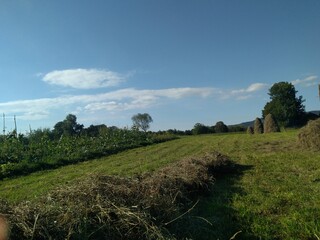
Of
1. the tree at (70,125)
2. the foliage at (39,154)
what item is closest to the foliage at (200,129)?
the tree at (70,125)

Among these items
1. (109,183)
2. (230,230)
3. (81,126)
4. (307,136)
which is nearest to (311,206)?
(230,230)

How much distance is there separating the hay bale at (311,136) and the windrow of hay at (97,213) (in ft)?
45.4

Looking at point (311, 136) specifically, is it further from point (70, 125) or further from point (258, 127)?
point (70, 125)

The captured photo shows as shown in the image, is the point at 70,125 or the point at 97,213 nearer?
the point at 97,213

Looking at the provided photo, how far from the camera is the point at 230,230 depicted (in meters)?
5.46

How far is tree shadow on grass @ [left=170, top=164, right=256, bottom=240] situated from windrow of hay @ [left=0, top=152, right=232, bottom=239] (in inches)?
10.0

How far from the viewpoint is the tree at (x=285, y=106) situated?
79.4 meters

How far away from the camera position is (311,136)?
18.1m

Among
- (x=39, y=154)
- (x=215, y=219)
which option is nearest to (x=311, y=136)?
(x=215, y=219)

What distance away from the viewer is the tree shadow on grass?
5.11m

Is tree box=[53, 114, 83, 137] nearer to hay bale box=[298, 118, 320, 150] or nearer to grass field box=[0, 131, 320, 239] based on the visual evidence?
hay bale box=[298, 118, 320, 150]

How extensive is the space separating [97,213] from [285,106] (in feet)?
265

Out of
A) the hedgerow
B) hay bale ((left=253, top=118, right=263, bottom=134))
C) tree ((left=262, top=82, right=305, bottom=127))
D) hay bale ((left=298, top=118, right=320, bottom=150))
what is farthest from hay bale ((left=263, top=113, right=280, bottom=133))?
hay bale ((left=298, top=118, right=320, bottom=150))

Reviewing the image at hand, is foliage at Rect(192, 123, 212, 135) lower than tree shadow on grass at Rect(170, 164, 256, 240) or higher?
higher
